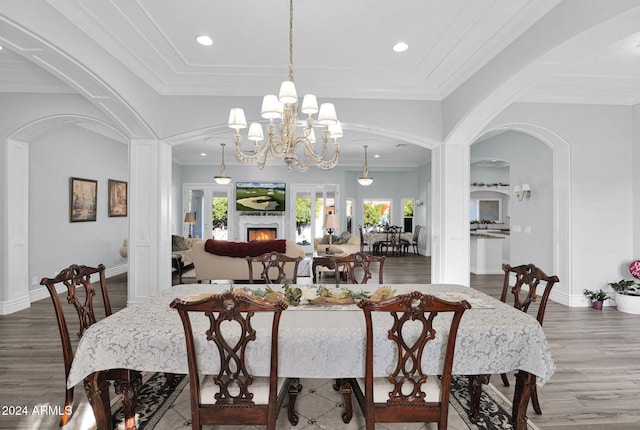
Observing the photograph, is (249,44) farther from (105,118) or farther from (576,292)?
(576,292)

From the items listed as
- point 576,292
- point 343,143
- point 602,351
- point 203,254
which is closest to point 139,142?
point 203,254

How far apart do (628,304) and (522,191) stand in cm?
219

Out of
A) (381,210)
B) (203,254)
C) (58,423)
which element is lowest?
(58,423)

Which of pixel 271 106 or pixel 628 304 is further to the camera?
pixel 628 304

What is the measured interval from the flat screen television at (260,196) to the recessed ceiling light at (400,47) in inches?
283

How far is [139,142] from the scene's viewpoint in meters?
4.63

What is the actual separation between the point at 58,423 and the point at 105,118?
367cm

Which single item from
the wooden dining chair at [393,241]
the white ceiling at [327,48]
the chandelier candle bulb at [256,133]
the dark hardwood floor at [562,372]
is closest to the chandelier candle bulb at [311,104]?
the chandelier candle bulb at [256,133]

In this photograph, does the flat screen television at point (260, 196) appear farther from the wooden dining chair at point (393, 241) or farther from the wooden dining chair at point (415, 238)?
the wooden dining chair at point (415, 238)

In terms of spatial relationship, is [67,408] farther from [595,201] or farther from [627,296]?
[595,201]

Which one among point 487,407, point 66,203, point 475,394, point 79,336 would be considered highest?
point 66,203

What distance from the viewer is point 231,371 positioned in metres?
1.74

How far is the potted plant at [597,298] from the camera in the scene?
4719 mm

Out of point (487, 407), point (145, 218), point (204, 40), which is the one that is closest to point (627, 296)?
point (487, 407)
